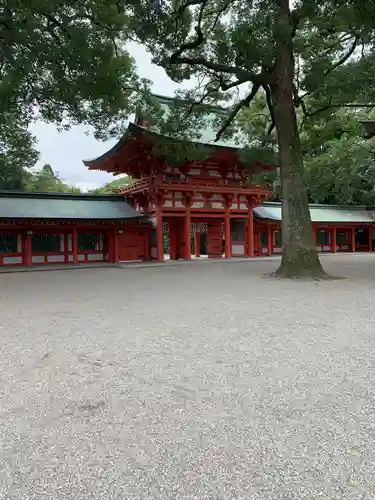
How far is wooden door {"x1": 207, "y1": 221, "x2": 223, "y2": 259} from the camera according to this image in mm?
21625

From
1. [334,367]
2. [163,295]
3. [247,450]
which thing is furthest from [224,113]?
[247,450]

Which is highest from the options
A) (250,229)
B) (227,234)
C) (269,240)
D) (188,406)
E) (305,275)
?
(250,229)

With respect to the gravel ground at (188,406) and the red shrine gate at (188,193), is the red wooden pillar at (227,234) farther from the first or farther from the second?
the gravel ground at (188,406)

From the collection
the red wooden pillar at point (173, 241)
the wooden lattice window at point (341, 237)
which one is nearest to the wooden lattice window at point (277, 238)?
the wooden lattice window at point (341, 237)

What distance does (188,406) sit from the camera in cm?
268

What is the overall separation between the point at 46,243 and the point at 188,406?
16071 mm

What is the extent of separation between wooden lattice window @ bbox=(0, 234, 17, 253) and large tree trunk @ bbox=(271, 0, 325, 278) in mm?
11653

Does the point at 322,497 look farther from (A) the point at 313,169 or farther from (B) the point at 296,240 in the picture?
(A) the point at 313,169

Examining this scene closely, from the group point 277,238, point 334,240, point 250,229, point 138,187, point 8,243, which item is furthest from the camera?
point 334,240

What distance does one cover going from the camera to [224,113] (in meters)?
18.0

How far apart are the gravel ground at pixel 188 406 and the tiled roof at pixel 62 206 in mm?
11333

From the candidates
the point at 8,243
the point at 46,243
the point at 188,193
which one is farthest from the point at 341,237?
the point at 8,243

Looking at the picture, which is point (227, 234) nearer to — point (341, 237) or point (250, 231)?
point (250, 231)

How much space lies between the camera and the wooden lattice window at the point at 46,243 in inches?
674
